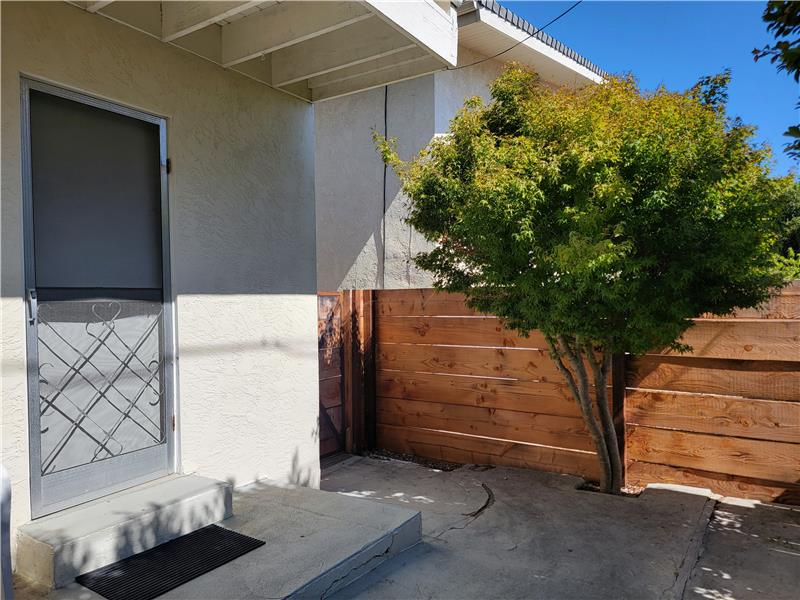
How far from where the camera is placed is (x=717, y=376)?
4.48 meters

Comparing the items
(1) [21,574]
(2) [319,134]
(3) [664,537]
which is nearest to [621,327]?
(3) [664,537]

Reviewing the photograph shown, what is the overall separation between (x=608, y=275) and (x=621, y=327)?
1.67 feet

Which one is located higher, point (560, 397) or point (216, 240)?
point (216, 240)

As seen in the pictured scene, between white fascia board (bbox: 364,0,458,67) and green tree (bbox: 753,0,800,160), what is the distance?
2.11m

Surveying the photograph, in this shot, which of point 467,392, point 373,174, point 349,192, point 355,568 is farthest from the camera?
point 349,192

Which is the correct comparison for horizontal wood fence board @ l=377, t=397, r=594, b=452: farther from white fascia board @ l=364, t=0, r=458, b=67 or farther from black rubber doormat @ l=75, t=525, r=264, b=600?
white fascia board @ l=364, t=0, r=458, b=67

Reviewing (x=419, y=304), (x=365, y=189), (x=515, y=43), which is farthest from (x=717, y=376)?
(x=365, y=189)

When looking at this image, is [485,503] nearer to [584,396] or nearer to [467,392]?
[584,396]

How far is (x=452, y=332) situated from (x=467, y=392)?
25.0 inches

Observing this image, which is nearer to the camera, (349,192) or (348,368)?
(348,368)

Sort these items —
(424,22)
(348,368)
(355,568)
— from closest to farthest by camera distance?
1. (355,568)
2. (424,22)
3. (348,368)

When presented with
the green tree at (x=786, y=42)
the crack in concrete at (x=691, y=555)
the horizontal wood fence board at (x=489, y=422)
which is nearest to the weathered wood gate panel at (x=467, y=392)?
the horizontal wood fence board at (x=489, y=422)

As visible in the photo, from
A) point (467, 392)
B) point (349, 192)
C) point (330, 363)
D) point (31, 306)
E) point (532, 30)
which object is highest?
point (532, 30)

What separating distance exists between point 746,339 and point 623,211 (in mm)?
1766
